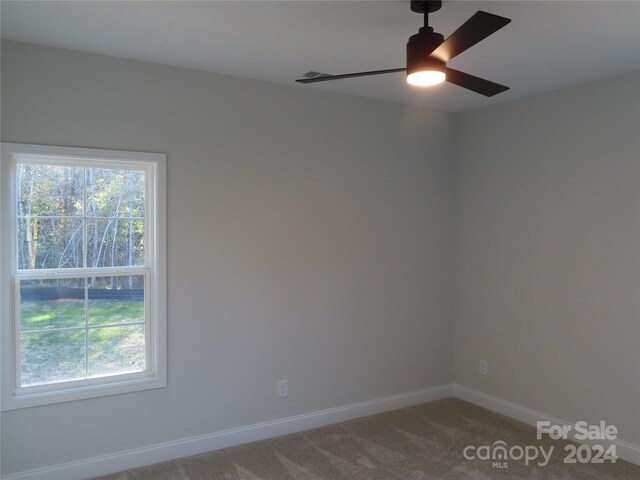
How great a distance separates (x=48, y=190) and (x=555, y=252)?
349 cm

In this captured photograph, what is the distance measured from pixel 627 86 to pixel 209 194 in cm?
287

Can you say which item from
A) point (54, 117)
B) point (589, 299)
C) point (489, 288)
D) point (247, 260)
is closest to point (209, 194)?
point (247, 260)

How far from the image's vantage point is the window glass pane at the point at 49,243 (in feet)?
9.20

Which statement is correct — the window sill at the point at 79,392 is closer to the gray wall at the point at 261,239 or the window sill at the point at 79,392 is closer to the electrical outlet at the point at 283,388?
the gray wall at the point at 261,239

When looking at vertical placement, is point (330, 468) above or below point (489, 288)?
below

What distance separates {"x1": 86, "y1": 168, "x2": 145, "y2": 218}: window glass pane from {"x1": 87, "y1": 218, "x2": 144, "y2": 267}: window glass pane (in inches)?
2.2

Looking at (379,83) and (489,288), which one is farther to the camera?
(489,288)

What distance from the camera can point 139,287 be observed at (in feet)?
10.2

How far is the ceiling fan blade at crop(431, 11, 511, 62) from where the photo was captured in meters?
1.70

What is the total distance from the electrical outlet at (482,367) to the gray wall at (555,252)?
0.14ft

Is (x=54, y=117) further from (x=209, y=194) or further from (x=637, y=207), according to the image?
(x=637, y=207)

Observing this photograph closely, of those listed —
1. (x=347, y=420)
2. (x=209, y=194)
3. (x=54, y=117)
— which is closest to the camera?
(x=54, y=117)

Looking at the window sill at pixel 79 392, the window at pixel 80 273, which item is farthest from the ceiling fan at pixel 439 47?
the window sill at pixel 79 392

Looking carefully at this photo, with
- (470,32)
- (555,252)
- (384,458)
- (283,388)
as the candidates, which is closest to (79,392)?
(283,388)
